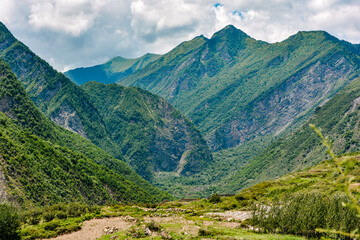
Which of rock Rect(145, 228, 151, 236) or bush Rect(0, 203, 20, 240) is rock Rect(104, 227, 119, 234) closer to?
rock Rect(145, 228, 151, 236)

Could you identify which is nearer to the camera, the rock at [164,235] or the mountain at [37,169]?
the rock at [164,235]

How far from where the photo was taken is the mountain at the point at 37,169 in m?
86.8

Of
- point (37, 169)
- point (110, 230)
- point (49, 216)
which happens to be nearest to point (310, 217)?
point (110, 230)

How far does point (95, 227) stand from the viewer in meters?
50.1

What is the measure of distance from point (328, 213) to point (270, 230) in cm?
927

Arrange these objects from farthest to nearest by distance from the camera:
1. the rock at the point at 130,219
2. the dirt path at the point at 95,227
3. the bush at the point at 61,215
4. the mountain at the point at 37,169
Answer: the mountain at the point at 37,169
the bush at the point at 61,215
the rock at the point at 130,219
the dirt path at the point at 95,227

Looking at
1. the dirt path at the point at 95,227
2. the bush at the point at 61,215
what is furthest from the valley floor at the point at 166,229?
the bush at the point at 61,215

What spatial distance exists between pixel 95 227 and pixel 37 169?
64488mm

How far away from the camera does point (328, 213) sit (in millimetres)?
34625

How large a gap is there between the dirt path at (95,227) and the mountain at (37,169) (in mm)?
36485

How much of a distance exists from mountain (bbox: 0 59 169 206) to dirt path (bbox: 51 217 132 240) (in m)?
36.5

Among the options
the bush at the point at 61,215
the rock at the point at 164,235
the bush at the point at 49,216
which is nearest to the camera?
the rock at the point at 164,235

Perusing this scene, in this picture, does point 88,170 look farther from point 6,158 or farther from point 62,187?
point 6,158

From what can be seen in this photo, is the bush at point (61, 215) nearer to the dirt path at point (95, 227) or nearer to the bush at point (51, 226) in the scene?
the dirt path at point (95, 227)
